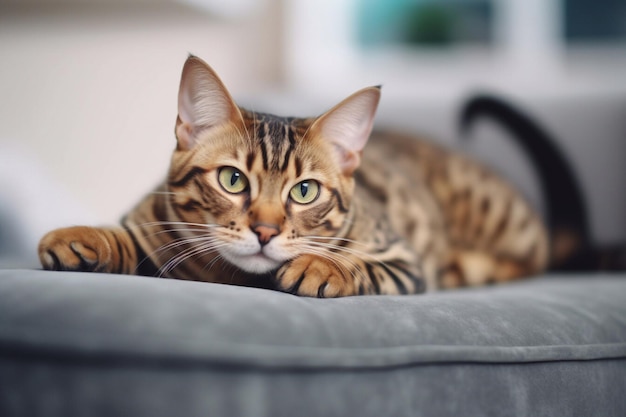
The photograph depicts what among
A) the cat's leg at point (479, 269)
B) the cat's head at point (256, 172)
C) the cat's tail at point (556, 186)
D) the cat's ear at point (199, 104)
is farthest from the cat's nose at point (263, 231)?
the cat's tail at point (556, 186)

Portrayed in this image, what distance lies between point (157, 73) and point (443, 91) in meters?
1.32

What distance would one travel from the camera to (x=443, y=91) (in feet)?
8.32

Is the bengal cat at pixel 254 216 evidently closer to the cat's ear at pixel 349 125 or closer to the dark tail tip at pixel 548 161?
the cat's ear at pixel 349 125

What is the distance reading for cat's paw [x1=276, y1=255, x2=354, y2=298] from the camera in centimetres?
75

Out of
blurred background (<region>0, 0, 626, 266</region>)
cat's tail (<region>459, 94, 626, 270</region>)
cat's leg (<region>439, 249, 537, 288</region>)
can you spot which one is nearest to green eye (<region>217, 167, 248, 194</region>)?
blurred background (<region>0, 0, 626, 266</region>)

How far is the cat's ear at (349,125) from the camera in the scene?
33.7 inches

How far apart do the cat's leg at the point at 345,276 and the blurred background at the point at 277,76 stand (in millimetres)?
311

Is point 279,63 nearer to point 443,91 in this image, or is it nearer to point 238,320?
point 443,91

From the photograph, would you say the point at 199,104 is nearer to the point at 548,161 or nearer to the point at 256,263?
the point at 256,263

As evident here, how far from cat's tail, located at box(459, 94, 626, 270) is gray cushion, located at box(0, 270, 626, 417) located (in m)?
0.83

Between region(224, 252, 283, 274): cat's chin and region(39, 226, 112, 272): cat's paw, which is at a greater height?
region(39, 226, 112, 272): cat's paw

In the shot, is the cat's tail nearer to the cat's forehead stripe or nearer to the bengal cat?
the bengal cat

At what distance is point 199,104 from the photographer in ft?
2.70

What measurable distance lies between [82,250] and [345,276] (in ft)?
1.19
